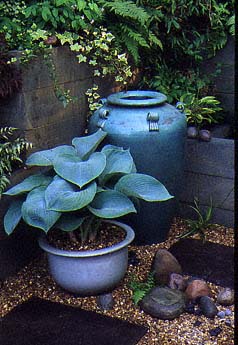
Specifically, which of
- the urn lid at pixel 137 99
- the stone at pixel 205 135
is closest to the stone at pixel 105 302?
the urn lid at pixel 137 99

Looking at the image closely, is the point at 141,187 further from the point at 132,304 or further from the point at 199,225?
the point at 199,225

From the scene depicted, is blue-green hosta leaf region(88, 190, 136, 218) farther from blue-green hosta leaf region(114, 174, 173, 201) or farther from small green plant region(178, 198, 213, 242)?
small green plant region(178, 198, 213, 242)

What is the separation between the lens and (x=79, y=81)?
309 cm

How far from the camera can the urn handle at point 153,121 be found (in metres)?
2.75

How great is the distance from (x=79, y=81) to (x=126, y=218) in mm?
895

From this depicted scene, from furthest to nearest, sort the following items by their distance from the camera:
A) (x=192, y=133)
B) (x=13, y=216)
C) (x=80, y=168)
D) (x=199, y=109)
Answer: (x=199, y=109) < (x=192, y=133) < (x=13, y=216) < (x=80, y=168)

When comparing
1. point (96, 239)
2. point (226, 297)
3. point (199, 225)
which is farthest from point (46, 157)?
point (199, 225)

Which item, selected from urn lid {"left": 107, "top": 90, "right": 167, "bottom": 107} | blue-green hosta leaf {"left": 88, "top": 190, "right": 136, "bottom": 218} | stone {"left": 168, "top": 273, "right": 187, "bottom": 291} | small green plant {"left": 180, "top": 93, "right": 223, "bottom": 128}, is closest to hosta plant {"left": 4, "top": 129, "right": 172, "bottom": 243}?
blue-green hosta leaf {"left": 88, "top": 190, "right": 136, "bottom": 218}

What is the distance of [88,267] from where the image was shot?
2354mm

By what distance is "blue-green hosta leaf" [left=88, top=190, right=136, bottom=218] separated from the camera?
230 cm

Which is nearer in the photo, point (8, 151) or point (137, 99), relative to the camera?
point (8, 151)

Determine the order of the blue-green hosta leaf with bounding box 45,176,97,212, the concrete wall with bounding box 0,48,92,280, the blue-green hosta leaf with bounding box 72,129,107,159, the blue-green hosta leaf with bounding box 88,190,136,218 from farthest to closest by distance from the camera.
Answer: the concrete wall with bounding box 0,48,92,280
the blue-green hosta leaf with bounding box 72,129,107,159
the blue-green hosta leaf with bounding box 88,190,136,218
the blue-green hosta leaf with bounding box 45,176,97,212

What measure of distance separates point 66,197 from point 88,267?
1.24ft

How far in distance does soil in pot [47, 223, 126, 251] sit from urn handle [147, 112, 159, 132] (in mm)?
578
